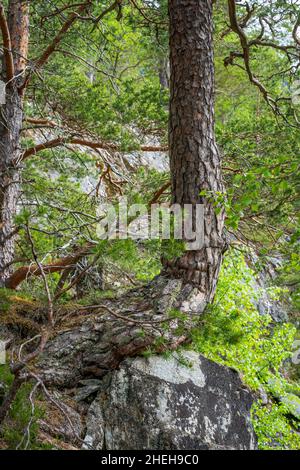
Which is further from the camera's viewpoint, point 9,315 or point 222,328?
point 9,315

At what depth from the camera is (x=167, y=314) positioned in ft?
13.1

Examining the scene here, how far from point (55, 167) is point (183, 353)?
11.3 ft

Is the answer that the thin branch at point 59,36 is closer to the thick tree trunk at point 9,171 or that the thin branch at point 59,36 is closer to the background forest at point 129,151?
the background forest at point 129,151

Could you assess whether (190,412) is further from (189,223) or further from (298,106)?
(298,106)

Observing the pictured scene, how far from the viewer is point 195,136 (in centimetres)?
457

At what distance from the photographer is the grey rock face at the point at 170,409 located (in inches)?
140

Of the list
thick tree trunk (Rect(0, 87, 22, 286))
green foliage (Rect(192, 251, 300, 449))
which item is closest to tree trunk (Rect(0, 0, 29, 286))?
thick tree trunk (Rect(0, 87, 22, 286))

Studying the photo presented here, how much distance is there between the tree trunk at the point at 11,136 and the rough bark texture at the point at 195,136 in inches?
87.8

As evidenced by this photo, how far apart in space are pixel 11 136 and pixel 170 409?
13.4 feet

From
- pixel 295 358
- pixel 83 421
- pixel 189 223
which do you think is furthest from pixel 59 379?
pixel 295 358

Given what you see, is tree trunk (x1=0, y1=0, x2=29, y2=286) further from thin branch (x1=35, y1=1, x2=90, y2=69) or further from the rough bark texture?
the rough bark texture

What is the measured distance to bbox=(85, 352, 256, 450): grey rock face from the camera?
3547 mm

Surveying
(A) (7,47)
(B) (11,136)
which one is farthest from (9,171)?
(A) (7,47)

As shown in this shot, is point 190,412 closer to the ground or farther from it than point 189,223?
closer to the ground
